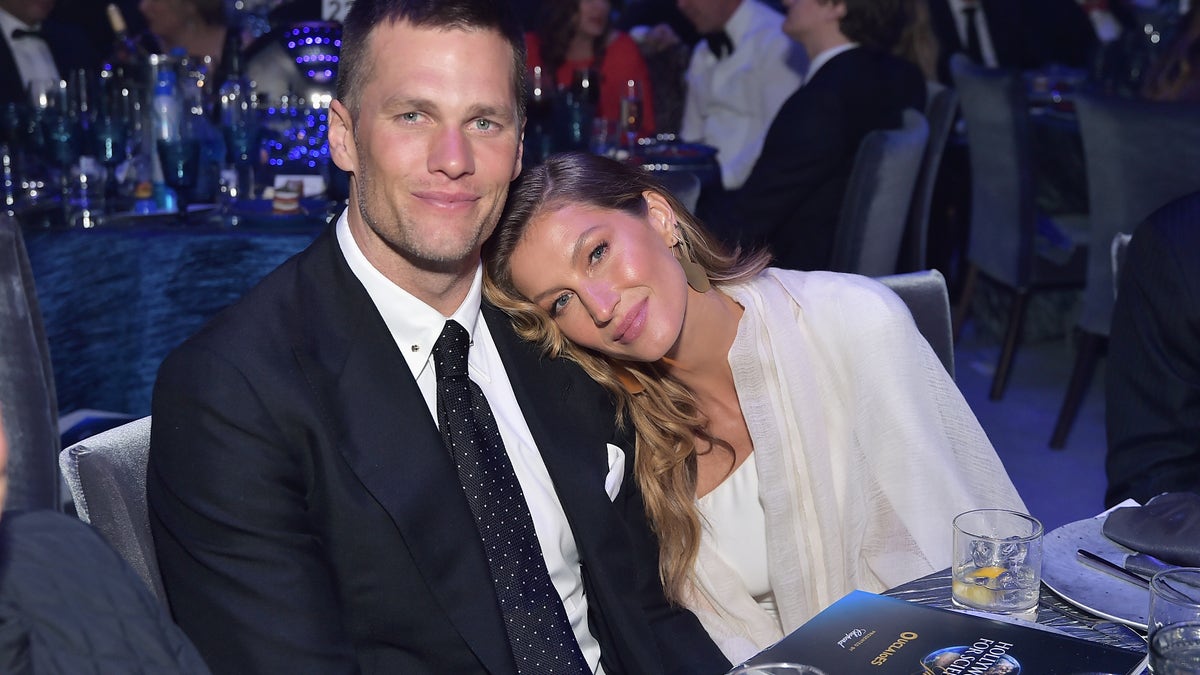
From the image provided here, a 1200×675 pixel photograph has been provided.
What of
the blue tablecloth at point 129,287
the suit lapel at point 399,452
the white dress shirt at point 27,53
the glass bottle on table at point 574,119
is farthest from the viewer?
the white dress shirt at point 27,53

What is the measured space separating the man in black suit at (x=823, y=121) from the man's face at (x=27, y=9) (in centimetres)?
313

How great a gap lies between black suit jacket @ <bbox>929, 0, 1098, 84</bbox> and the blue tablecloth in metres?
4.89

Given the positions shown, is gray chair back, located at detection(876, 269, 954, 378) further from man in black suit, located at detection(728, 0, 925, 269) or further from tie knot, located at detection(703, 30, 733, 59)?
tie knot, located at detection(703, 30, 733, 59)

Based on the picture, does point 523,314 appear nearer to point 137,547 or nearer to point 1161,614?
point 137,547

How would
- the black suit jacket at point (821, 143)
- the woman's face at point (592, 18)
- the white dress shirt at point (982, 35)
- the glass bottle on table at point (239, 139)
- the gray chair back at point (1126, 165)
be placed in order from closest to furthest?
1. the glass bottle on table at point (239, 139)
2. the gray chair back at point (1126, 165)
3. the black suit jacket at point (821, 143)
4. the woman's face at point (592, 18)
5. the white dress shirt at point (982, 35)

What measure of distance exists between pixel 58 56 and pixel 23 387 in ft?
12.9

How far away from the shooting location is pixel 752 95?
5406 millimetres

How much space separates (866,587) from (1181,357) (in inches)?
23.3

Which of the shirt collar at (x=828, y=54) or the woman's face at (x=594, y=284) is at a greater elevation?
the shirt collar at (x=828, y=54)

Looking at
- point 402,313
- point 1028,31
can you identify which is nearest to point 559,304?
point 402,313

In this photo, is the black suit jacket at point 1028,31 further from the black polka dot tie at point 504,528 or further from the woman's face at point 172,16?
the black polka dot tie at point 504,528

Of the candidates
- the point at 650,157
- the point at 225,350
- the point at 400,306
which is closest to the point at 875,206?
the point at 650,157

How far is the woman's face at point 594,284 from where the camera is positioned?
184cm

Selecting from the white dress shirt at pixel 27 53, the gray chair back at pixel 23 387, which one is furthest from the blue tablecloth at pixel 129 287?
the white dress shirt at pixel 27 53
